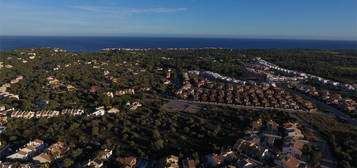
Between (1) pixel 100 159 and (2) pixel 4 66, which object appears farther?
(2) pixel 4 66

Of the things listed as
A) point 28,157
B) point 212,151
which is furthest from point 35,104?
point 212,151

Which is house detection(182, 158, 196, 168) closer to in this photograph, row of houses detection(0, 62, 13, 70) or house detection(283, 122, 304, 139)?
house detection(283, 122, 304, 139)

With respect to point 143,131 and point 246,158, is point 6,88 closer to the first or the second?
point 143,131

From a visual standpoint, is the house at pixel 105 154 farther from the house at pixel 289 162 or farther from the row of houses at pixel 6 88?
the row of houses at pixel 6 88

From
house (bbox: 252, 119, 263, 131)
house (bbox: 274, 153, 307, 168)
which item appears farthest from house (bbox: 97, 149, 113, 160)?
house (bbox: 252, 119, 263, 131)

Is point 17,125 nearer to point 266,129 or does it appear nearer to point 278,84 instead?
point 266,129

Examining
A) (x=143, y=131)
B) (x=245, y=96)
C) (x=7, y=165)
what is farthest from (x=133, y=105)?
(x=245, y=96)
